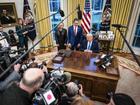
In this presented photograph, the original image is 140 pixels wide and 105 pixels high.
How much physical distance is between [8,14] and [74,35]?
254cm

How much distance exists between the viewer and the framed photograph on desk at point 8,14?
4.99 metres

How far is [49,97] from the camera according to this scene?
1297 millimetres

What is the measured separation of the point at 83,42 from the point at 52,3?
7.96 ft

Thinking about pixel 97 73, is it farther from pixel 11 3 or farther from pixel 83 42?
pixel 11 3

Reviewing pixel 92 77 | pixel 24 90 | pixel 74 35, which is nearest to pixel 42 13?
pixel 74 35

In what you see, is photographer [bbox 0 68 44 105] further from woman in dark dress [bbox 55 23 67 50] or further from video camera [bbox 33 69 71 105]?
woman in dark dress [bbox 55 23 67 50]

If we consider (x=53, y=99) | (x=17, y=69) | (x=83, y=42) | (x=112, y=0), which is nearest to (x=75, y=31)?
(x=83, y=42)

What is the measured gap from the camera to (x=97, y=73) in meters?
2.94

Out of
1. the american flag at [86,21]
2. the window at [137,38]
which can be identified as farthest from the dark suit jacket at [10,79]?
the window at [137,38]

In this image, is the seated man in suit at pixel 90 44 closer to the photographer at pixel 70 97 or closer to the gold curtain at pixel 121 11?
the gold curtain at pixel 121 11

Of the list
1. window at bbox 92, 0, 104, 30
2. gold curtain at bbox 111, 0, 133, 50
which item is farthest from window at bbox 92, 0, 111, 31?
gold curtain at bbox 111, 0, 133, 50

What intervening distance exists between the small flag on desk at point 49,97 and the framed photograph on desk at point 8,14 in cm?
456

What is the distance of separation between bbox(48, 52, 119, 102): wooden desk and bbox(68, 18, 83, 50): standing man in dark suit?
114 centimetres

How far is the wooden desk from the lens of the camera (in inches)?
114
